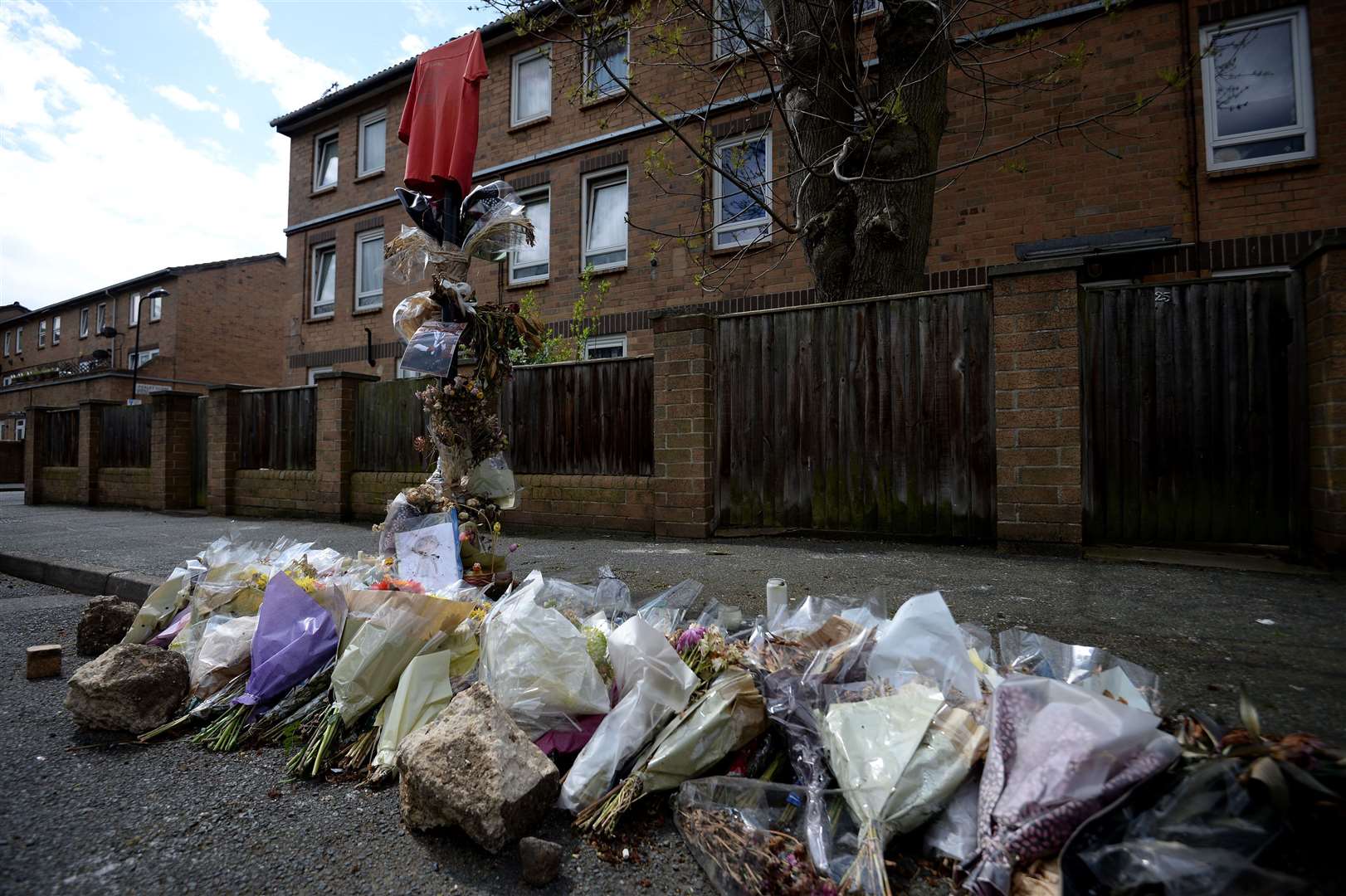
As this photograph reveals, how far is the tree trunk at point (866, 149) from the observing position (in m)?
5.84

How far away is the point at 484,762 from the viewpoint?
1729mm

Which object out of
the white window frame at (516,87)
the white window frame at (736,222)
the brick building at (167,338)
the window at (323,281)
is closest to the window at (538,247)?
the white window frame at (516,87)

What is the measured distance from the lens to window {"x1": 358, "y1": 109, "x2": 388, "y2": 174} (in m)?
14.5

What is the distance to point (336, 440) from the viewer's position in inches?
348

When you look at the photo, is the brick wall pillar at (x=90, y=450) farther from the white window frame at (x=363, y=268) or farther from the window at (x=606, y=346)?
the window at (x=606, y=346)

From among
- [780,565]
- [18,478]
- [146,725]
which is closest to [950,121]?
[780,565]

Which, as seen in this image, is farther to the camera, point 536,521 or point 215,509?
point 215,509

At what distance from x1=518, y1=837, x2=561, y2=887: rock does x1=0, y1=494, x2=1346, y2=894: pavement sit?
36 millimetres

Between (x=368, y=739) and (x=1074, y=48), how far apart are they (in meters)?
10.6

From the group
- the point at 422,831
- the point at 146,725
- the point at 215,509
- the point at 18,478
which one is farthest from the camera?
the point at 18,478

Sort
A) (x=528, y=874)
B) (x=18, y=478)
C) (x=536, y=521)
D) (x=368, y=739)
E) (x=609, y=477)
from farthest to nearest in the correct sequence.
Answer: (x=18, y=478), (x=536, y=521), (x=609, y=477), (x=368, y=739), (x=528, y=874)

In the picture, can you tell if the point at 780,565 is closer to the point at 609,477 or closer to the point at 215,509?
the point at 609,477

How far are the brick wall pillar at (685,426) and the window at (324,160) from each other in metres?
13.8

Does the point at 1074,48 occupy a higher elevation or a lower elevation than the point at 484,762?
higher
